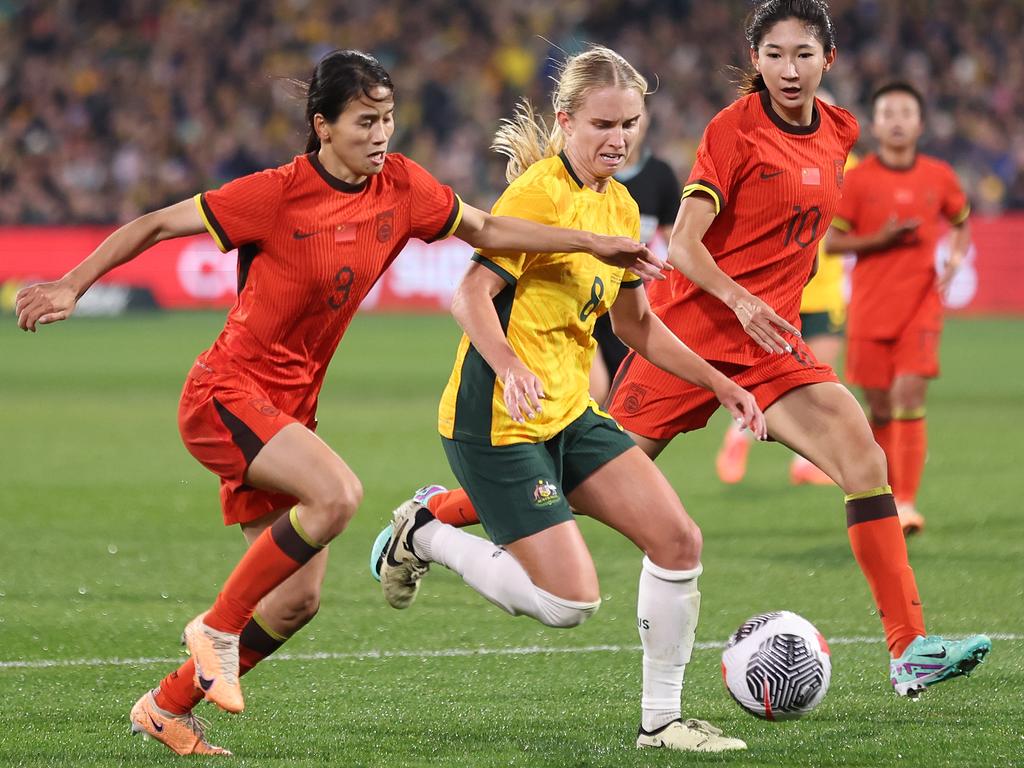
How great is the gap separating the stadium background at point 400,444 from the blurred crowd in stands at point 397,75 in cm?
5

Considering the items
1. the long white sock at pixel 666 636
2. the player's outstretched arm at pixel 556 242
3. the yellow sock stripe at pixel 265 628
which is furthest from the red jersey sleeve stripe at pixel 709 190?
the yellow sock stripe at pixel 265 628

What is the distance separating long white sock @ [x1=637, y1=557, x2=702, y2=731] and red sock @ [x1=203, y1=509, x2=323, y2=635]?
101cm

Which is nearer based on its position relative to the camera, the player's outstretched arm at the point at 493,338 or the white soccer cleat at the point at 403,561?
the player's outstretched arm at the point at 493,338

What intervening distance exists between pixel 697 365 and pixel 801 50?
121cm

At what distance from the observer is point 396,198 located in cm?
508

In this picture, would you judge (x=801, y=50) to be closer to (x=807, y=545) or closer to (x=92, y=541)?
(x=807, y=545)

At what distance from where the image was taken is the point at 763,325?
525 centimetres

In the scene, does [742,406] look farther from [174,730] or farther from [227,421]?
[174,730]

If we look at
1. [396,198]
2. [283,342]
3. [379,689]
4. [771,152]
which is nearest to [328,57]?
[396,198]

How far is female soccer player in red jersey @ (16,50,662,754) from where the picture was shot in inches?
185

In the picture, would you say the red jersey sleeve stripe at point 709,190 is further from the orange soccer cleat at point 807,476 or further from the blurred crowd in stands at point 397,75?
the blurred crowd in stands at point 397,75

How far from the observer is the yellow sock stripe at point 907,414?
8953mm

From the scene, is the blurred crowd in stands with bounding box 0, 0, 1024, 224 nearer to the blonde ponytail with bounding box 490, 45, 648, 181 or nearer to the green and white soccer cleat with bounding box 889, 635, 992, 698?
the blonde ponytail with bounding box 490, 45, 648, 181

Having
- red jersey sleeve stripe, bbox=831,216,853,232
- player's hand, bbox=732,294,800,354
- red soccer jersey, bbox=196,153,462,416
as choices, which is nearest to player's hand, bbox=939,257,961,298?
red jersey sleeve stripe, bbox=831,216,853,232
